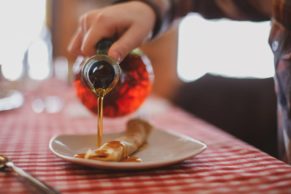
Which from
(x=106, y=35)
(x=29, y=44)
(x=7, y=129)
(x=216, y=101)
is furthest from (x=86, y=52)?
(x=29, y=44)

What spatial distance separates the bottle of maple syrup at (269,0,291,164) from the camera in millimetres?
714

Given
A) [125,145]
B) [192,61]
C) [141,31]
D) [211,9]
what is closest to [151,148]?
[125,145]

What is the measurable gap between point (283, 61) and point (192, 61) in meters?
3.06

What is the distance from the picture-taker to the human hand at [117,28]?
737 millimetres

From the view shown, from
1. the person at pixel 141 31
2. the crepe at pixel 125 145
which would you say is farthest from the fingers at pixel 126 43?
the crepe at pixel 125 145

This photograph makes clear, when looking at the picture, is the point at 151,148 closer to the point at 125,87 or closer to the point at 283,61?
the point at 125,87

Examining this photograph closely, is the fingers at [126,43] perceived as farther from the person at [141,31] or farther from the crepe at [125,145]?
the crepe at [125,145]

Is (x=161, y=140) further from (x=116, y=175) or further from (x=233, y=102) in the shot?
(x=233, y=102)

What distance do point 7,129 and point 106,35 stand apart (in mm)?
347

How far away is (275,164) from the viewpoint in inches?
25.0

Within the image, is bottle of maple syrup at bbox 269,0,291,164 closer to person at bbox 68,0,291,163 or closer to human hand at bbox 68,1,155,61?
person at bbox 68,0,291,163

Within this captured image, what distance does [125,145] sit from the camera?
2.08 feet

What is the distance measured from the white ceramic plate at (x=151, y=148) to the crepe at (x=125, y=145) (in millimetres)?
14

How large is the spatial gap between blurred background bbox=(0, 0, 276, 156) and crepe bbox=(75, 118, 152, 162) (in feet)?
1.01
